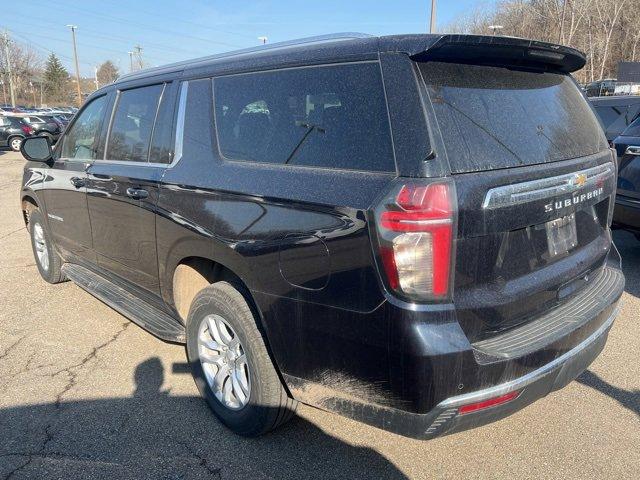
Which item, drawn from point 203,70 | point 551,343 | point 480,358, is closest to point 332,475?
point 480,358

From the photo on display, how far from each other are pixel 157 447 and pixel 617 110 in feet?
32.3

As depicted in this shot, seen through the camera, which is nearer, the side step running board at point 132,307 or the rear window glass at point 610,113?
the side step running board at point 132,307

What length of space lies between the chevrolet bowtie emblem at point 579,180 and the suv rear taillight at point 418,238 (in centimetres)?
87

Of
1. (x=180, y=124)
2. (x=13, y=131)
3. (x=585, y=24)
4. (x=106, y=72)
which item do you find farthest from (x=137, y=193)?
(x=106, y=72)

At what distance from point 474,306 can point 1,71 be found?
84359 mm

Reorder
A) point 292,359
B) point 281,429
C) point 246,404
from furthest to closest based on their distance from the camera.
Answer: point 281,429 → point 246,404 → point 292,359

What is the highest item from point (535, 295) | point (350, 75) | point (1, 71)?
point (1, 71)

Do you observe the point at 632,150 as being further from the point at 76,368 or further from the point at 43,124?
the point at 43,124

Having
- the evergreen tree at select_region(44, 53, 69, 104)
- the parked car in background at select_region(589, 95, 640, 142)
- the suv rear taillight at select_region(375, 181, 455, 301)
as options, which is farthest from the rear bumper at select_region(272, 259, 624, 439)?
the evergreen tree at select_region(44, 53, 69, 104)

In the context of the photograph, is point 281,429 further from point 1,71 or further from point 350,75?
point 1,71

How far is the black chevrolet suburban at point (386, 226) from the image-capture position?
198cm

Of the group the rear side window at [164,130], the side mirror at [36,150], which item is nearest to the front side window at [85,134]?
the side mirror at [36,150]

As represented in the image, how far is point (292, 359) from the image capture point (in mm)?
2389

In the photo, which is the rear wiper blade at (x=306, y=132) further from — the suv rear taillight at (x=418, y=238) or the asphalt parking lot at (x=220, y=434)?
the asphalt parking lot at (x=220, y=434)
